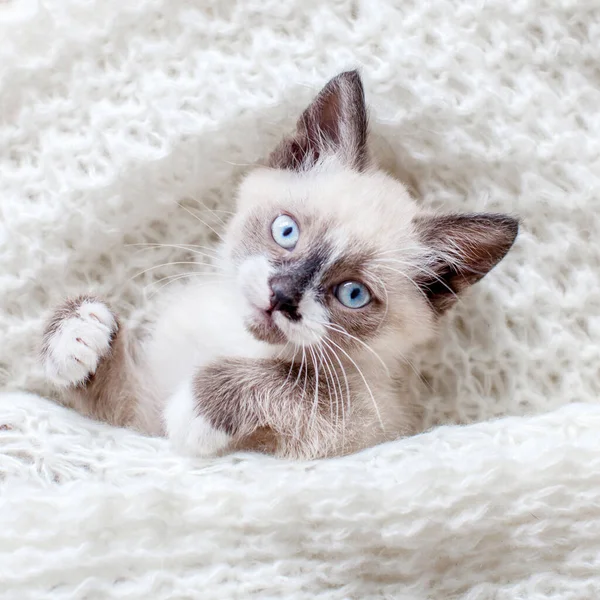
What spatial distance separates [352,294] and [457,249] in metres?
0.19

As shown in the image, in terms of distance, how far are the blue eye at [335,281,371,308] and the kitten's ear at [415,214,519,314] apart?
116 millimetres

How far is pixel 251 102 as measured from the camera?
1.16 m

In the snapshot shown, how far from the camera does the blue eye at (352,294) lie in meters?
1.02

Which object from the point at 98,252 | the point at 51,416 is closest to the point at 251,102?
the point at 98,252

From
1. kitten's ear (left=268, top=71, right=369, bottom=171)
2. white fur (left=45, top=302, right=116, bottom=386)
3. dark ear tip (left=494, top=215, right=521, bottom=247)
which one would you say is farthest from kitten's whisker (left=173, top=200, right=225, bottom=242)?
dark ear tip (left=494, top=215, right=521, bottom=247)

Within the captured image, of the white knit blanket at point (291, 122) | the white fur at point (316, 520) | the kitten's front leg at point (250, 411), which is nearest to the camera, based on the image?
the white fur at point (316, 520)

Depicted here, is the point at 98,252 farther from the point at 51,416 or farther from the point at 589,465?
the point at 589,465

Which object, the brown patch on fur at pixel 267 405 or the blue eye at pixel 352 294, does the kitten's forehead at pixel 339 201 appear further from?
the brown patch on fur at pixel 267 405

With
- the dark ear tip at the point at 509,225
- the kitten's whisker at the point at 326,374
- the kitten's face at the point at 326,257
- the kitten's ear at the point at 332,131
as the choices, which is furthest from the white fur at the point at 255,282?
the dark ear tip at the point at 509,225

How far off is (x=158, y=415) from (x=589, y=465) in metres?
0.71

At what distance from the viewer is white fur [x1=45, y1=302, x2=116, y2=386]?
1.04 metres

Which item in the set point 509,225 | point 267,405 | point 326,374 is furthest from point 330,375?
point 509,225

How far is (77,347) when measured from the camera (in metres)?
1.04

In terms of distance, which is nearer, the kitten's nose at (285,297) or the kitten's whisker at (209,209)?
the kitten's nose at (285,297)
